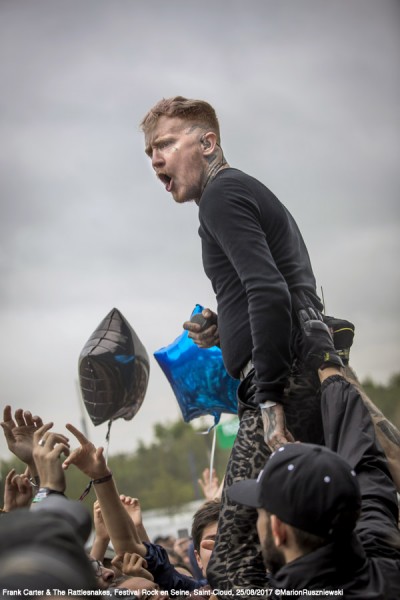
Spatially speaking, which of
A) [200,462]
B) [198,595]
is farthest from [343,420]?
[200,462]

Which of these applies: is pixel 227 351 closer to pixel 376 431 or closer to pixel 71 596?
pixel 376 431

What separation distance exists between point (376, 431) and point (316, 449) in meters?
0.48

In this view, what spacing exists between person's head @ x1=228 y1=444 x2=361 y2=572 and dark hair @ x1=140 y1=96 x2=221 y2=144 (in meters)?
1.41

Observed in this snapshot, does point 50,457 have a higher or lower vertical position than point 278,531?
higher

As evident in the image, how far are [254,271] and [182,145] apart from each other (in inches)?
26.8

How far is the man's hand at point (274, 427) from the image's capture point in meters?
2.25

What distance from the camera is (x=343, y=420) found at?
7.45ft

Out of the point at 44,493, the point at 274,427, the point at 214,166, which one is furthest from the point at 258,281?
the point at 44,493

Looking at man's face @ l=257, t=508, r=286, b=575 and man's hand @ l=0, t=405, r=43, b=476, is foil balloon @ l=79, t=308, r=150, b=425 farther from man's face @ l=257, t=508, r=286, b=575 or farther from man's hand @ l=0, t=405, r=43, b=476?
man's face @ l=257, t=508, r=286, b=575

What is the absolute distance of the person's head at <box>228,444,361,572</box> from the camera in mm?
1841

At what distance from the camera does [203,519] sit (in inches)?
145

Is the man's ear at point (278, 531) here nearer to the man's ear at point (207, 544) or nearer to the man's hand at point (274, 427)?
the man's hand at point (274, 427)

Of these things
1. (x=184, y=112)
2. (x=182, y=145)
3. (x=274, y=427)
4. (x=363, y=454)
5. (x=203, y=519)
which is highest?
(x=184, y=112)

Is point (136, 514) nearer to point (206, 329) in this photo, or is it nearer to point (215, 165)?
point (206, 329)
